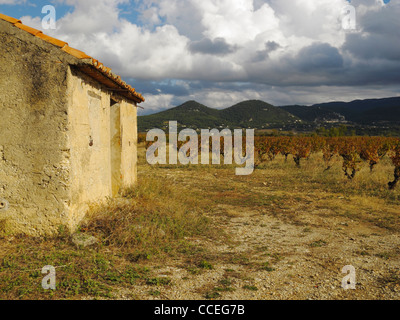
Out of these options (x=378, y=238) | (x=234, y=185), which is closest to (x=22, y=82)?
(x=378, y=238)

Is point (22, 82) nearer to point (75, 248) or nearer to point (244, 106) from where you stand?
point (75, 248)

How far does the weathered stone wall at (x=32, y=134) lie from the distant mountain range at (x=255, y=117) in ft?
208

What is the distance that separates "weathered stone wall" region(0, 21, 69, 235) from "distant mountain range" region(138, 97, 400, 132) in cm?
6328

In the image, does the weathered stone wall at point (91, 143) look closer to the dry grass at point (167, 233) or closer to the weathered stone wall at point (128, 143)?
the weathered stone wall at point (128, 143)

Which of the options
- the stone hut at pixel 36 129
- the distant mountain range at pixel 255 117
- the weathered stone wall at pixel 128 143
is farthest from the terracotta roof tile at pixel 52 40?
the distant mountain range at pixel 255 117

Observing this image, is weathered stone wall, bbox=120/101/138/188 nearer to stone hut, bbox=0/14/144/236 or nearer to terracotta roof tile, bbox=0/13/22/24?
stone hut, bbox=0/14/144/236

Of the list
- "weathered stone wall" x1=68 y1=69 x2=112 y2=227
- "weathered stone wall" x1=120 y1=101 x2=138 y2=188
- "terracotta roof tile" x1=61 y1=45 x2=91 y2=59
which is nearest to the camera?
"terracotta roof tile" x1=61 y1=45 x2=91 y2=59

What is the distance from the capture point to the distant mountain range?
3022 inches

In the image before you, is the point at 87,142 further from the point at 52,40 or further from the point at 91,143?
the point at 52,40

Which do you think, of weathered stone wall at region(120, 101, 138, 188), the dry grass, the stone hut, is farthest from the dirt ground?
weathered stone wall at region(120, 101, 138, 188)

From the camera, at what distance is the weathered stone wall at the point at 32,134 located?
478 centimetres

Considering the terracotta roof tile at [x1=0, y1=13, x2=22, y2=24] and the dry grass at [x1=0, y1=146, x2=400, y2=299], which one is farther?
the terracotta roof tile at [x1=0, y1=13, x2=22, y2=24]

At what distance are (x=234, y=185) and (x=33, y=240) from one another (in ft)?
26.7

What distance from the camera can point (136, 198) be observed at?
7.66m
